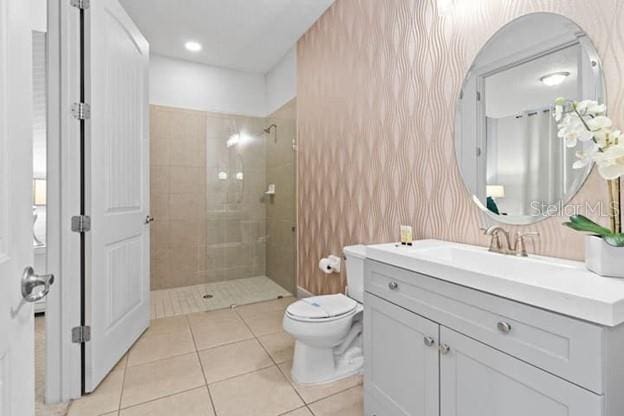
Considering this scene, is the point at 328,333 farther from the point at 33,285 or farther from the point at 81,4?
the point at 81,4

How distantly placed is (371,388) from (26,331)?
1296 mm

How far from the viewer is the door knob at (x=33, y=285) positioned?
703mm

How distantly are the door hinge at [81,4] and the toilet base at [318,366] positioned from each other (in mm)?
2216

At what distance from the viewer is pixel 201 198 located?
12.1 feet

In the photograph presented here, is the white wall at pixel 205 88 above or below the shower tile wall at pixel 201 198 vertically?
above

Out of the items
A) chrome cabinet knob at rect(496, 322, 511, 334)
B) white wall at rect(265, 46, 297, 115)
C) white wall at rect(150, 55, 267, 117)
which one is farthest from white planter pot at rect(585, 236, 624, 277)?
white wall at rect(150, 55, 267, 117)

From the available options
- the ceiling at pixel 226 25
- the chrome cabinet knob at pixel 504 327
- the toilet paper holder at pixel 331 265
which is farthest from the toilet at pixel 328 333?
the ceiling at pixel 226 25

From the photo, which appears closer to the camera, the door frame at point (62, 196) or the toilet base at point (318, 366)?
the door frame at point (62, 196)

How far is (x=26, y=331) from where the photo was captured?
0.73 m

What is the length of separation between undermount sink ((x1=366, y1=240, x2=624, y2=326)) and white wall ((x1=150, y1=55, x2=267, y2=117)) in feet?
10.2

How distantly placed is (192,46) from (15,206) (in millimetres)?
3165

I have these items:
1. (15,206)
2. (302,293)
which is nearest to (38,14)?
(15,206)

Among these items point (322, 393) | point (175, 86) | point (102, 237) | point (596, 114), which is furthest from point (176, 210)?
point (596, 114)

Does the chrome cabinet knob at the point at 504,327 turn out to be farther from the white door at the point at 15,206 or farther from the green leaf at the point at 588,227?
the white door at the point at 15,206
